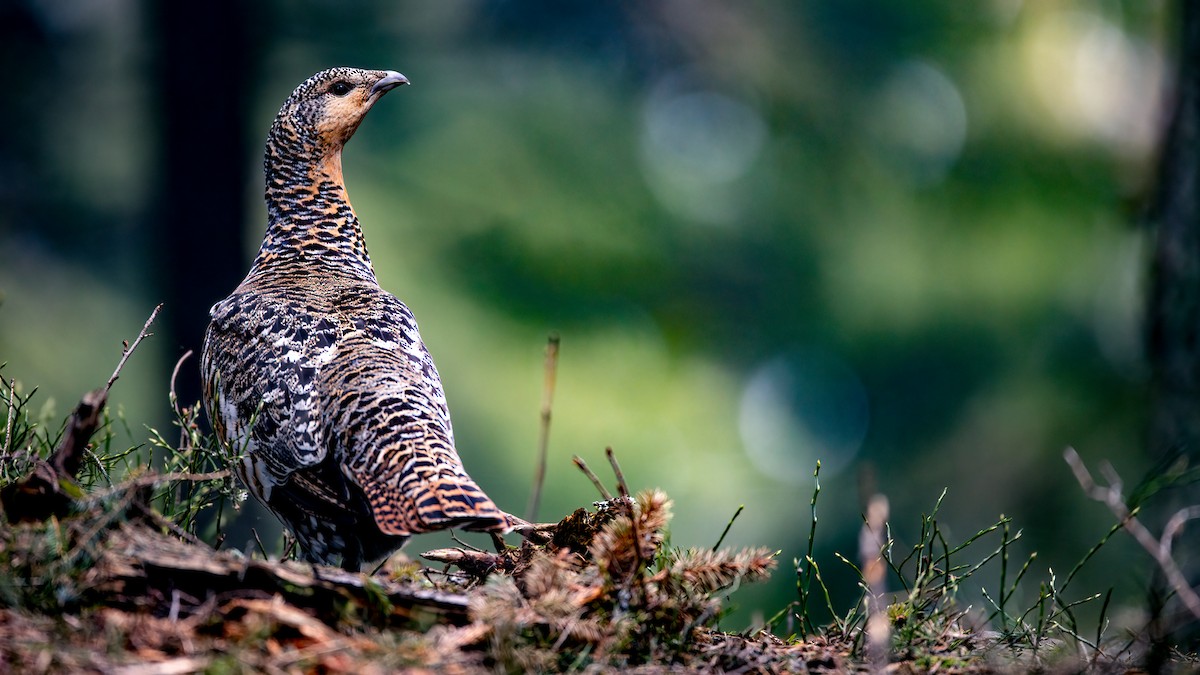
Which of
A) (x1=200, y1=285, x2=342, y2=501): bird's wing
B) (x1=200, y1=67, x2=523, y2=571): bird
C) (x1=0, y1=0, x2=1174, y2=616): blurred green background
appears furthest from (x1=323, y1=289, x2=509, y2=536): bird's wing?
(x1=0, y1=0, x2=1174, y2=616): blurred green background

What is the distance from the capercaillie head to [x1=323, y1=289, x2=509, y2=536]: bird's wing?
96 cm

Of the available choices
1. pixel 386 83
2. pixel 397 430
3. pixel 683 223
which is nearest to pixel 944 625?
pixel 397 430

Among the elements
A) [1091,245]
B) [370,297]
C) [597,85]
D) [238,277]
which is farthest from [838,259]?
[370,297]

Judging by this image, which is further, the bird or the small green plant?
the bird

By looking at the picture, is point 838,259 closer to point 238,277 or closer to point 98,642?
point 238,277

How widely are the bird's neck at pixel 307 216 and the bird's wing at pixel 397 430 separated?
1.66ft

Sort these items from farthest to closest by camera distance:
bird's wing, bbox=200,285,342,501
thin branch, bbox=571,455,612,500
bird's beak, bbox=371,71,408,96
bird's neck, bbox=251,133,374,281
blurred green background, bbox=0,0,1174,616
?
blurred green background, bbox=0,0,1174,616 < bird's beak, bbox=371,71,408,96 < bird's neck, bbox=251,133,374,281 < bird's wing, bbox=200,285,342,501 < thin branch, bbox=571,455,612,500

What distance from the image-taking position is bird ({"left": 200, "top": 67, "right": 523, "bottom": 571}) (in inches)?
126

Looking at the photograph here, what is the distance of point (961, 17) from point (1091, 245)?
3.68m

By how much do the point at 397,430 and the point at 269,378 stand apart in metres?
0.77

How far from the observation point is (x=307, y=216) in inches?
187

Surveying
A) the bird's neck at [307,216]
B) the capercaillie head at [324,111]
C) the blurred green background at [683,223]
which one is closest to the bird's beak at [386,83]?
the capercaillie head at [324,111]

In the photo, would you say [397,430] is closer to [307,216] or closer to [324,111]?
[307,216]

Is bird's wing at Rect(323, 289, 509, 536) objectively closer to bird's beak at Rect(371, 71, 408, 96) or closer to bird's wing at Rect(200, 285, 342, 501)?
bird's wing at Rect(200, 285, 342, 501)
